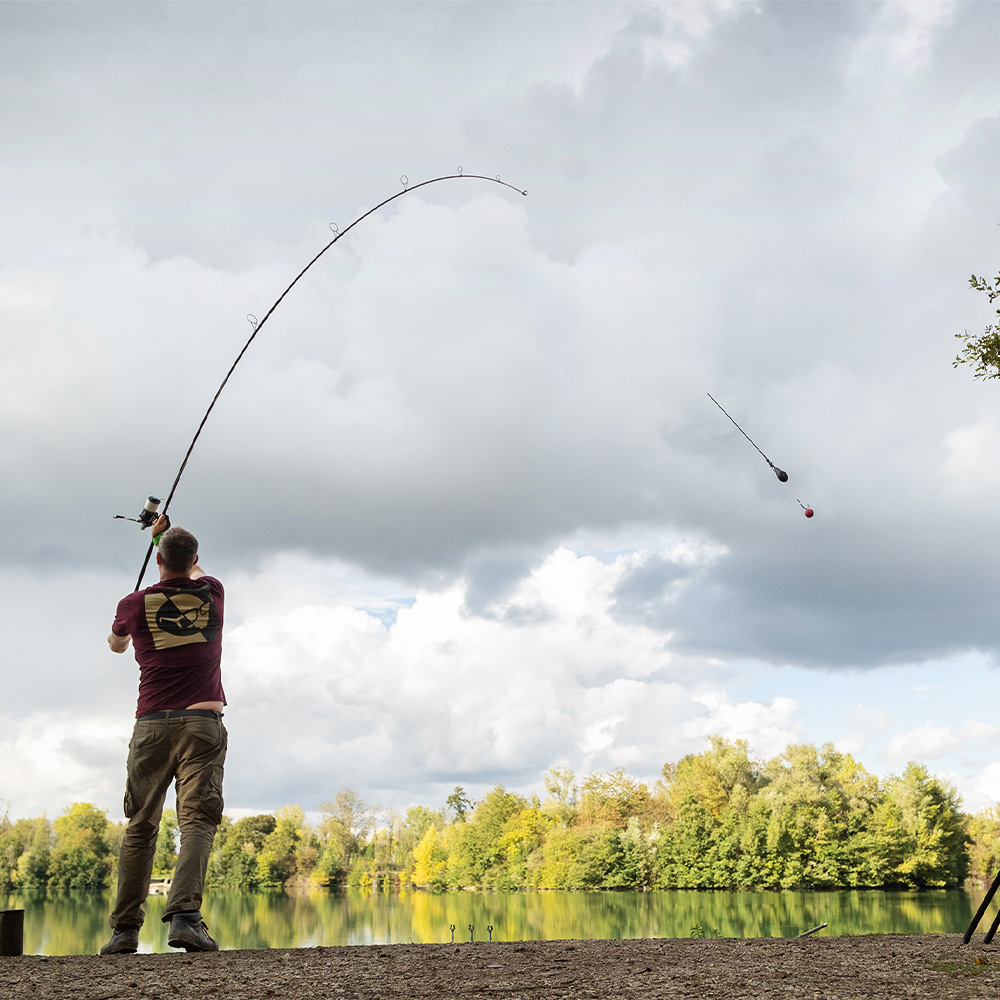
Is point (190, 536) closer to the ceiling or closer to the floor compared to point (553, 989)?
closer to the ceiling

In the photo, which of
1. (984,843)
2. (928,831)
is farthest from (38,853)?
(984,843)

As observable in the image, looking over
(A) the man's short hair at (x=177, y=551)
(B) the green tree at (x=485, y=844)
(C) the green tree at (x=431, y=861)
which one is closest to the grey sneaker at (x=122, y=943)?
(A) the man's short hair at (x=177, y=551)

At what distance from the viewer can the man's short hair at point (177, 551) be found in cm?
587

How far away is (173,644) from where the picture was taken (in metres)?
5.62

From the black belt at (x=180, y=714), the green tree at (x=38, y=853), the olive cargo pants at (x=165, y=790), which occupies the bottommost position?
the green tree at (x=38, y=853)

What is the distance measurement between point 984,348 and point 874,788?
47072 millimetres

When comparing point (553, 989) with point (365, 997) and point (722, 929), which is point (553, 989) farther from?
point (722, 929)

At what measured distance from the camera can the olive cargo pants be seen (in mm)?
5465

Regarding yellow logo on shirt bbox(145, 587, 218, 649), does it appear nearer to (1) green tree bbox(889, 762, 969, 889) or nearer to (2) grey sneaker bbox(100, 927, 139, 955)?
(2) grey sneaker bbox(100, 927, 139, 955)

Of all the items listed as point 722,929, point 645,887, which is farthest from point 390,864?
point 722,929

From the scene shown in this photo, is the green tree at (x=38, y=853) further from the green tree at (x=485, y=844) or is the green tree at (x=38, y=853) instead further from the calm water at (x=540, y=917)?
the green tree at (x=485, y=844)

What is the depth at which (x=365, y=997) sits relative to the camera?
3799 millimetres

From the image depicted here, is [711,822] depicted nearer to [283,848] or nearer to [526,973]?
[283,848]

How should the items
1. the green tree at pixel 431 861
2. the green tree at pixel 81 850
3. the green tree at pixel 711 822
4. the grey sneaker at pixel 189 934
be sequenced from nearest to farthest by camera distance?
the grey sneaker at pixel 189 934 < the green tree at pixel 711 822 < the green tree at pixel 81 850 < the green tree at pixel 431 861
